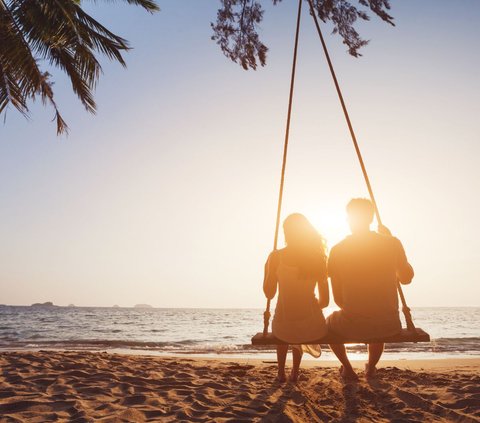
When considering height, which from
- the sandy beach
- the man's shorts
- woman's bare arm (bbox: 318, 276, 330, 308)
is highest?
woman's bare arm (bbox: 318, 276, 330, 308)

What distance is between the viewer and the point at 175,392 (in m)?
3.77

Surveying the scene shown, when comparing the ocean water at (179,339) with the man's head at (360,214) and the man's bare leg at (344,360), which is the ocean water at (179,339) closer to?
the man's bare leg at (344,360)

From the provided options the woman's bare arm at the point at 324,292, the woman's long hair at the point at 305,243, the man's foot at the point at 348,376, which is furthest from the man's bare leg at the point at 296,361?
the woman's long hair at the point at 305,243

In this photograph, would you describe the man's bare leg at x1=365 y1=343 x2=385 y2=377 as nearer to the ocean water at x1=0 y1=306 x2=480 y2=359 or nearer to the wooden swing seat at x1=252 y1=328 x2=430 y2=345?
the wooden swing seat at x1=252 y1=328 x2=430 y2=345

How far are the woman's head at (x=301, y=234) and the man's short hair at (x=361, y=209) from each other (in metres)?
0.38

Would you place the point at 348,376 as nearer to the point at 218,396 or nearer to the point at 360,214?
the point at 218,396

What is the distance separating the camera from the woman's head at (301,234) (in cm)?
380

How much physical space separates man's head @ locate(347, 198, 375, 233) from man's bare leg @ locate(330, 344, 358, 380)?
3.82 ft

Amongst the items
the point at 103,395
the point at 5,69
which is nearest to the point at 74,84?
the point at 5,69

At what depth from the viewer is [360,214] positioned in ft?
12.5

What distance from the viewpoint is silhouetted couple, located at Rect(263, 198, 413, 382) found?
3.57m

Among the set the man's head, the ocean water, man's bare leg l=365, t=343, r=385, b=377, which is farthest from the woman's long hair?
the ocean water

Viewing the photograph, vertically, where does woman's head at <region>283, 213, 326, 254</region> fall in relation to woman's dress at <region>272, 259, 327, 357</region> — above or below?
above

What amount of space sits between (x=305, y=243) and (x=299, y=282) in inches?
14.3
